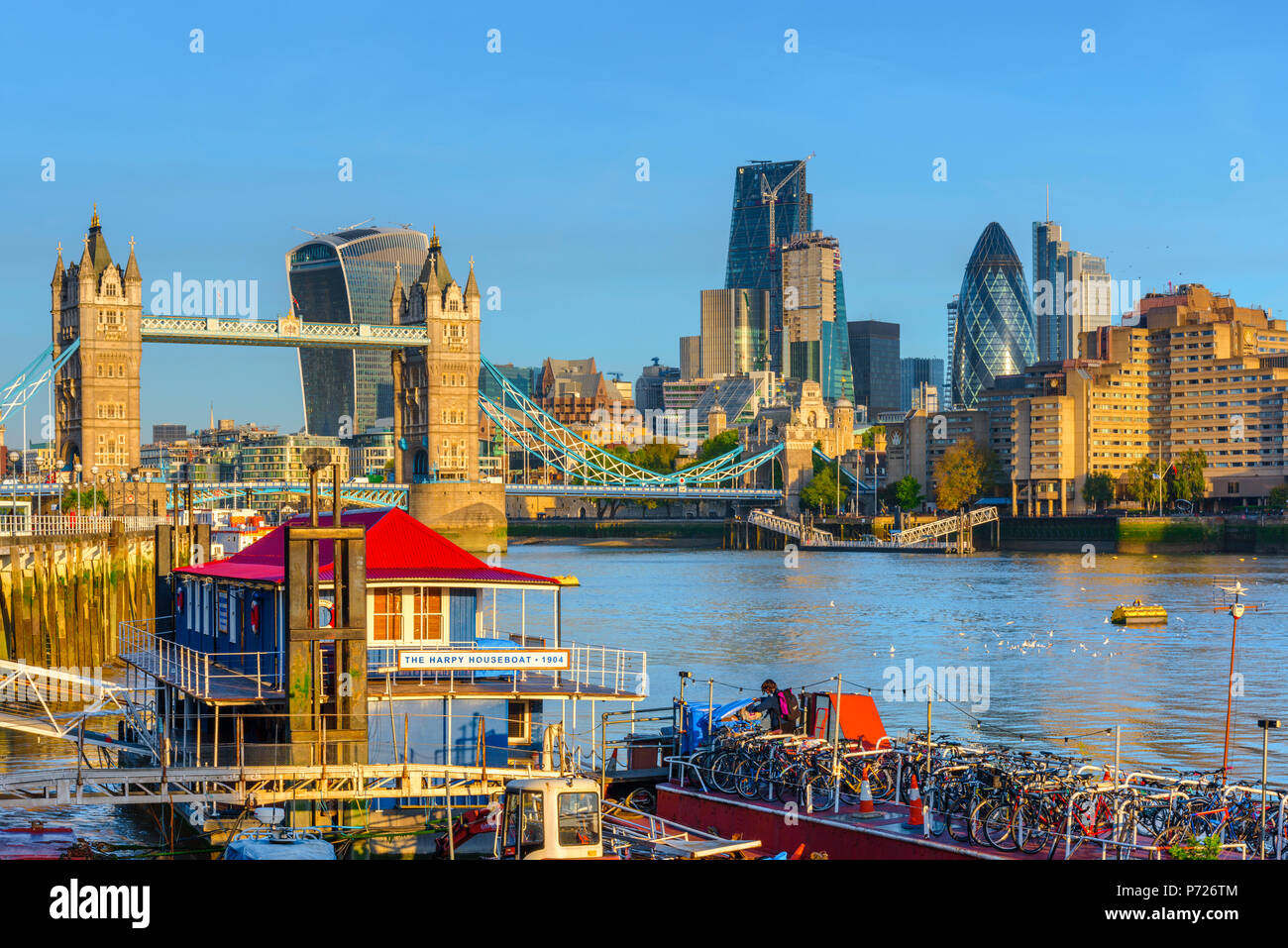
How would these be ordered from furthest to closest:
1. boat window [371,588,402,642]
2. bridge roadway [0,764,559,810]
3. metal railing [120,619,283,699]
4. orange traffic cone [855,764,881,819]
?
boat window [371,588,402,642] → metal railing [120,619,283,699] → bridge roadway [0,764,559,810] → orange traffic cone [855,764,881,819]

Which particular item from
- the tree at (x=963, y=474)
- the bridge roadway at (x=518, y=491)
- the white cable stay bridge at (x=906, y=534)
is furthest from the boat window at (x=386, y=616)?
the tree at (x=963, y=474)

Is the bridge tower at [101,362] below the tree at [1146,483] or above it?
above

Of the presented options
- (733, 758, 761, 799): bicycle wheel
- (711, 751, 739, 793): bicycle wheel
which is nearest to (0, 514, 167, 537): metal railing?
(711, 751, 739, 793): bicycle wheel

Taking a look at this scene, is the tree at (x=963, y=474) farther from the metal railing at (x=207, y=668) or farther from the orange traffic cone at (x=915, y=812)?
the orange traffic cone at (x=915, y=812)

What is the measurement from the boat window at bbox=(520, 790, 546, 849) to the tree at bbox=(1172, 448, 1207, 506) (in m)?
125

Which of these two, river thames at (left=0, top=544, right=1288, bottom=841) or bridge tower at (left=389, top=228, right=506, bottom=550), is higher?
bridge tower at (left=389, top=228, right=506, bottom=550)

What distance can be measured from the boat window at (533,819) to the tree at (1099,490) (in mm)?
132503

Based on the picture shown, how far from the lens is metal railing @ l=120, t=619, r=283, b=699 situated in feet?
64.3

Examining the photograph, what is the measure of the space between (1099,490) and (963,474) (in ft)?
41.8

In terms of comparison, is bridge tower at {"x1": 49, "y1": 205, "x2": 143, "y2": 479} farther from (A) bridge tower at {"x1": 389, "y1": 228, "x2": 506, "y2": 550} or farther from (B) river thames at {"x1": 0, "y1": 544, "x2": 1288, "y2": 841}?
(B) river thames at {"x1": 0, "y1": 544, "x2": 1288, "y2": 841}

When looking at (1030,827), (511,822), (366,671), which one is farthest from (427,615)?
(1030,827)

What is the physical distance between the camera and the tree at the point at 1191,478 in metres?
A: 132

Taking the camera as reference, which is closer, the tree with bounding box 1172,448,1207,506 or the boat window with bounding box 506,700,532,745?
the boat window with bounding box 506,700,532,745
